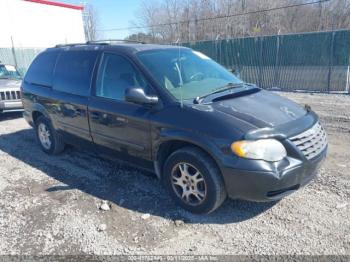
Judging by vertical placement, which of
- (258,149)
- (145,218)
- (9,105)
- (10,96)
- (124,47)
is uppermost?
(124,47)

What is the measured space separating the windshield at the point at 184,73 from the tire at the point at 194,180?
0.70m

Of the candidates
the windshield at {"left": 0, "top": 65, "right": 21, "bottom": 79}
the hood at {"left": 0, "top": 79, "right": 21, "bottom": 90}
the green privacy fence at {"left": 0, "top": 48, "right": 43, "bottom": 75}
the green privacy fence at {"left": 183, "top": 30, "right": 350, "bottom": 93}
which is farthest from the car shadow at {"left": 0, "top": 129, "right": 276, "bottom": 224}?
the green privacy fence at {"left": 0, "top": 48, "right": 43, "bottom": 75}

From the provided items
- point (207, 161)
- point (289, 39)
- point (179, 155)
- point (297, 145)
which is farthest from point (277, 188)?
point (289, 39)

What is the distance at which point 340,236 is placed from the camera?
9.15ft

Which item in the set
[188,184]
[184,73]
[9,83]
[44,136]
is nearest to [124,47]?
[184,73]

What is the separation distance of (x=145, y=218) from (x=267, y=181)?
1410 mm

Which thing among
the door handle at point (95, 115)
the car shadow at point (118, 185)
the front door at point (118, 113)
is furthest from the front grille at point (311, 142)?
the door handle at point (95, 115)

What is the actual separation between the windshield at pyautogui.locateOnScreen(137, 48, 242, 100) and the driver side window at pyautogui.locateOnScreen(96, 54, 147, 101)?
0.63 ft

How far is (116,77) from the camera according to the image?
385 centimetres

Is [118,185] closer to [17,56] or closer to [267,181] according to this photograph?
[267,181]

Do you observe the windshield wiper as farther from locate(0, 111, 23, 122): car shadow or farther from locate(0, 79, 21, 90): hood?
locate(0, 111, 23, 122): car shadow

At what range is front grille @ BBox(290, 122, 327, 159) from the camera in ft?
9.57

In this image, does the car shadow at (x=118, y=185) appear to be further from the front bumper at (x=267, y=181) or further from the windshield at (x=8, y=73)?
the windshield at (x=8, y=73)

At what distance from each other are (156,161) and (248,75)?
34.0 feet
